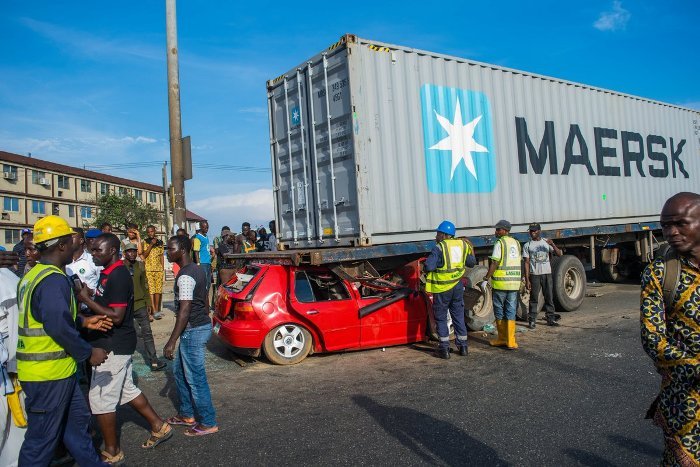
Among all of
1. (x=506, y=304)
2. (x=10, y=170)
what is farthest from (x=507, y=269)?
(x=10, y=170)

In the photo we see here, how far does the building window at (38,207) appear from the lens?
42.1 m

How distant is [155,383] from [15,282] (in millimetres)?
2614

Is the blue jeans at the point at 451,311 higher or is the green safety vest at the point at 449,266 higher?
the green safety vest at the point at 449,266

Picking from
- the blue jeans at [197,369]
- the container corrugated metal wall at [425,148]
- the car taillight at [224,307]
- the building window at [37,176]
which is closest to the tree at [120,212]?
the building window at [37,176]

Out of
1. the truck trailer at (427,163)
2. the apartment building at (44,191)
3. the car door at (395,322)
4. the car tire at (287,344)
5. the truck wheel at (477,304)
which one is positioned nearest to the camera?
the car tire at (287,344)

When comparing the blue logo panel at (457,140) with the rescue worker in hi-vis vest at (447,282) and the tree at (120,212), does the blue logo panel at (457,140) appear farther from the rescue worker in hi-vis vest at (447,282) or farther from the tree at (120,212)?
the tree at (120,212)

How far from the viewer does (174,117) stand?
29.7ft

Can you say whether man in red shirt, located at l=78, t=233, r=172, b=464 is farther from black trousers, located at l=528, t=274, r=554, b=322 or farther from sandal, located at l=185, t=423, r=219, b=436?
black trousers, located at l=528, t=274, r=554, b=322

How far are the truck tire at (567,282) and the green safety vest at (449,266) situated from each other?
3.60m

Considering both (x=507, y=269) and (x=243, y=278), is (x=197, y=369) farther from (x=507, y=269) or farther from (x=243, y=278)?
(x=507, y=269)

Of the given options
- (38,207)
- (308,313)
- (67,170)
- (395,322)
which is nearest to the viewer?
(308,313)

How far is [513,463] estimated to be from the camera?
3.54 meters

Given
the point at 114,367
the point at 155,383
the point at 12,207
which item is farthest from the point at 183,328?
the point at 12,207

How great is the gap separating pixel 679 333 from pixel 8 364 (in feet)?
12.9
